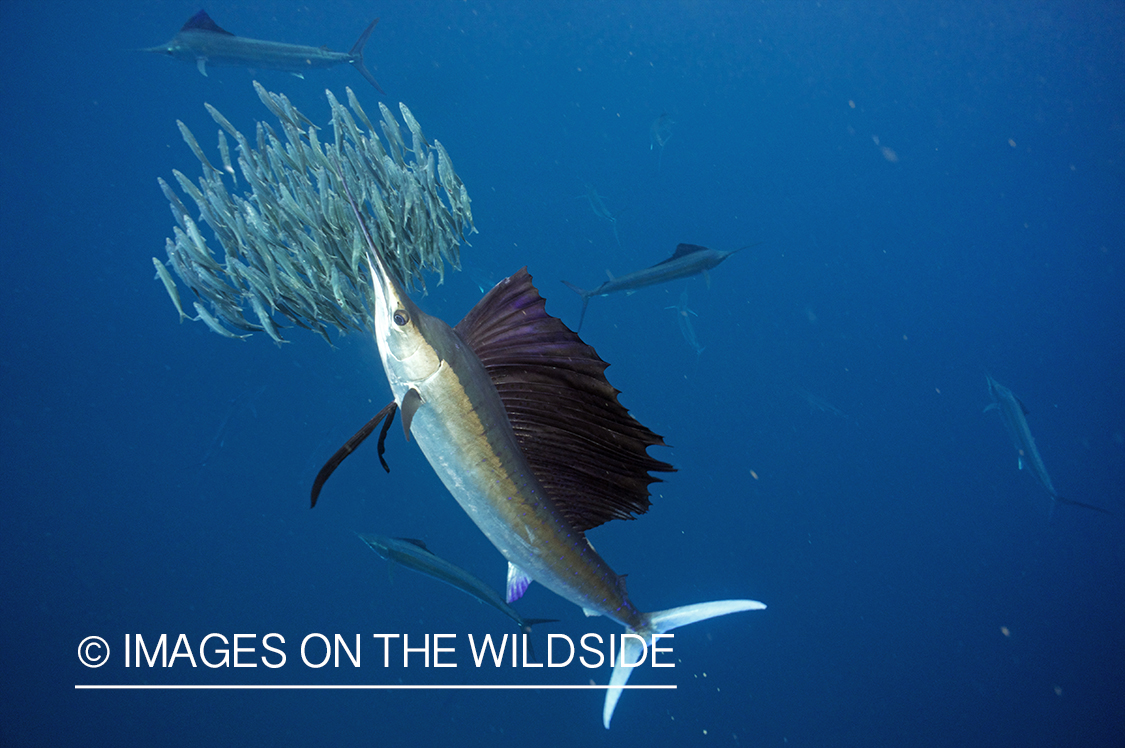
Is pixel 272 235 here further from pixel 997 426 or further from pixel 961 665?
pixel 997 426

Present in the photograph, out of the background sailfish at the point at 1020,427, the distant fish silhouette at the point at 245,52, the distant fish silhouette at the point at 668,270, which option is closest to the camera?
the distant fish silhouette at the point at 245,52

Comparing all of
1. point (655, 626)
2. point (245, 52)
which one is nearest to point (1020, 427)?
point (655, 626)

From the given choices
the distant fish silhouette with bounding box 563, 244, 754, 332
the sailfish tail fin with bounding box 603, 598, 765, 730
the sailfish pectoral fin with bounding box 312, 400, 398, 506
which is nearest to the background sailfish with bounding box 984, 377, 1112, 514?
the distant fish silhouette with bounding box 563, 244, 754, 332

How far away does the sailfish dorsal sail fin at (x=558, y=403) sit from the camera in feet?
5.25

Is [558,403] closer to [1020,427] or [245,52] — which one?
[245,52]

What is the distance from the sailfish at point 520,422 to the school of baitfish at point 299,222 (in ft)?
3.71

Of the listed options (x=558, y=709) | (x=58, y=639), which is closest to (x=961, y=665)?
(x=558, y=709)

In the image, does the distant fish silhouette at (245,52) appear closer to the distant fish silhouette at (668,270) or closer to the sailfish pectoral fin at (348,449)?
the distant fish silhouette at (668,270)

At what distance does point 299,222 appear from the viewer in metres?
2.56

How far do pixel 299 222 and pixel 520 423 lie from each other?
1.70 metres

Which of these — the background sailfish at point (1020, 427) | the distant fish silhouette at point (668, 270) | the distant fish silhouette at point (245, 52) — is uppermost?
the distant fish silhouette at point (245, 52)

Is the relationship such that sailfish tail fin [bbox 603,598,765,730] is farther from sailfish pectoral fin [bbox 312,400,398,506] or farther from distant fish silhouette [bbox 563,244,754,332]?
distant fish silhouette [bbox 563,244,754,332]

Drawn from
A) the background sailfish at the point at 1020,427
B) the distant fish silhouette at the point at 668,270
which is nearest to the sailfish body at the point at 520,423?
the distant fish silhouette at the point at 668,270

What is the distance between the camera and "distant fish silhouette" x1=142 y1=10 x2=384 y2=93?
12.1 feet
